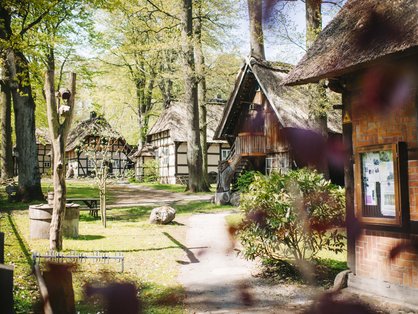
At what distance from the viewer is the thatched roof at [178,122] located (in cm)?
3284

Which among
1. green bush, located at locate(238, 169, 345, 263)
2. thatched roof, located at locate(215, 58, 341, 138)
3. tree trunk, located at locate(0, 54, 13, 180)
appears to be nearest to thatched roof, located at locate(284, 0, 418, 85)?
green bush, located at locate(238, 169, 345, 263)

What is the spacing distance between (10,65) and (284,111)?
1118 cm

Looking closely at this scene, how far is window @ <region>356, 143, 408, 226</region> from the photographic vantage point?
5488 mm

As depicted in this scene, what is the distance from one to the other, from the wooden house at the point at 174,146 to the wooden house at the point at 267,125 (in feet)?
37.9

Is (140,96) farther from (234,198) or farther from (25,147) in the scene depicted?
(234,198)

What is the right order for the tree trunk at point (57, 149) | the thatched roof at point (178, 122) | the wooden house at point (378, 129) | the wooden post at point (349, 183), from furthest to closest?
the thatched roof at point (178, 122), the tree trunk at point (57, 149), the wooden post at point (349, 183), the wooden house at point (378, 129)

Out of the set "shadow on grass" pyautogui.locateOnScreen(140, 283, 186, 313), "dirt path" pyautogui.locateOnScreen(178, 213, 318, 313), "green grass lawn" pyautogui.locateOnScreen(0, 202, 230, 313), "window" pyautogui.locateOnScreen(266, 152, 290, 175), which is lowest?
"dirt path" pyautogui.locateOnScreen(178, 213, 318, 313)

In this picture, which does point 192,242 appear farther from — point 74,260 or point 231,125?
point 231,125

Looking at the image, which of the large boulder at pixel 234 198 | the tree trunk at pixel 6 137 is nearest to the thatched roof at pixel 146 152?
the tree trunk at pixel 6 137

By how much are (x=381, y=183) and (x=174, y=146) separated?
2800 cm

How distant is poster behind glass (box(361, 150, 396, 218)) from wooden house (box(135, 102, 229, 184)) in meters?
26.4

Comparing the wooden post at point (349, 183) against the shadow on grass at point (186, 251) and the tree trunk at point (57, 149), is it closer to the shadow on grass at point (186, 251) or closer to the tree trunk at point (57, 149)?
the shadow on grass at point (186, 251)

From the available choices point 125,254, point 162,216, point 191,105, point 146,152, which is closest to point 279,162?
point 191,105

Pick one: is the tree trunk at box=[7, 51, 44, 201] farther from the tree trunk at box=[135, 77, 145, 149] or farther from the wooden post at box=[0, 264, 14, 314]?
the tree trunk at box=[135, 77, 145, 149]
